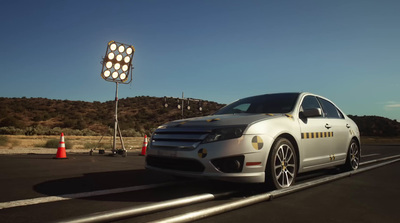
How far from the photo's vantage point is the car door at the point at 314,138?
4.41 m

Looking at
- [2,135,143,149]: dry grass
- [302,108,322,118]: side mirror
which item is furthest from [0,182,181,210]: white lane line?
[2,135,143,149]: dry grass

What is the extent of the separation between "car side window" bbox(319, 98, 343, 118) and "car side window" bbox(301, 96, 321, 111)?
0.26 metres

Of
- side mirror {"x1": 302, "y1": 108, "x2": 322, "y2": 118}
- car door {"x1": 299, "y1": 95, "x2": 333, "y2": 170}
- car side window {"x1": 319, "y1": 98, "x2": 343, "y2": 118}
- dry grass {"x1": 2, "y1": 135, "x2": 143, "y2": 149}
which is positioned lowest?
dry grass {"x1": 2, "y1": 135, "x2": 143, "y2": 149}

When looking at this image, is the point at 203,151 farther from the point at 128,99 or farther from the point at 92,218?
the point at 128,99

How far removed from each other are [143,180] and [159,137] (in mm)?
1029

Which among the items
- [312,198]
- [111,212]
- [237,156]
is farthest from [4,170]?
[312,198]

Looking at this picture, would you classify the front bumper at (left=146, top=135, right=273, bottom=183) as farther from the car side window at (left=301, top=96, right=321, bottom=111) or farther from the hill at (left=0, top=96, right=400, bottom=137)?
the hill at (left=0, top=96, right=400, bottom=137)

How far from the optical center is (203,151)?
3.46 m

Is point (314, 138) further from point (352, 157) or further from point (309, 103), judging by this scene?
point (352, 157)

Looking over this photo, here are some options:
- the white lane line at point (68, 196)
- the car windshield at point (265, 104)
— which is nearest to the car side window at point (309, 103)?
the car windshield at point (265, 104)

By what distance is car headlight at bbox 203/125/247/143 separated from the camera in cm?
351

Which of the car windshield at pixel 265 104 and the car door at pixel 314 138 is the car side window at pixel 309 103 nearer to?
the car door at pixel 314 138

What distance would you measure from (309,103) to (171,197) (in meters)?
3.04

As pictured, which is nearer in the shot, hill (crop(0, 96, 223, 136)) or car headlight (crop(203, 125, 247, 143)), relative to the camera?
car headlight (crop(203, 125, 247, 143))
